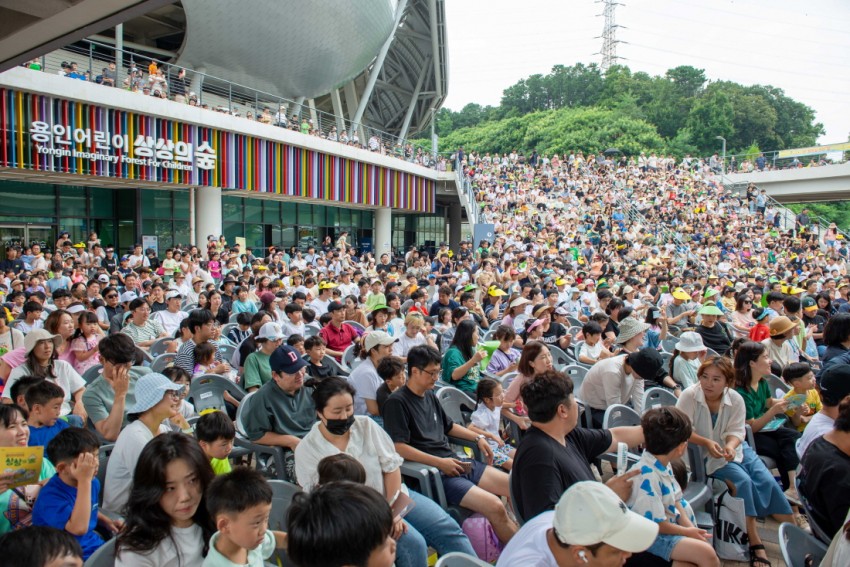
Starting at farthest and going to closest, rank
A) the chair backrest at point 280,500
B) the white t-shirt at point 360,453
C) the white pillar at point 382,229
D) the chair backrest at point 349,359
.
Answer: the white pillar at point 382,229 → the chair backrest at point 349,359 → the white t-shirt at point 360,453 → the chair backrest at point 280,500

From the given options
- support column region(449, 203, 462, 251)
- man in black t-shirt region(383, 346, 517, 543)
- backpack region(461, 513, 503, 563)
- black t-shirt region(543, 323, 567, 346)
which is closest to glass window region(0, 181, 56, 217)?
black t-shirt region(543, 323, 567, 346)

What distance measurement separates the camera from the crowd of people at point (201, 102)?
15.8m

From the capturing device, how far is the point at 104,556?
2811 millimetres

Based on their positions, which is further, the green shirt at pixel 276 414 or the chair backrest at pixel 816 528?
the green shirt at pixel 276 414

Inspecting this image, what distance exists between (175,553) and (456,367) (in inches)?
153

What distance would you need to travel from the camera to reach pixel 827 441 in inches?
137

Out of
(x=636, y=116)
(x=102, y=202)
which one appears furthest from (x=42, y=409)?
(x=636, y=116)

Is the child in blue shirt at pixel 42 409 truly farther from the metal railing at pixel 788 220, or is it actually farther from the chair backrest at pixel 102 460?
the metal railing at pixel 788 220

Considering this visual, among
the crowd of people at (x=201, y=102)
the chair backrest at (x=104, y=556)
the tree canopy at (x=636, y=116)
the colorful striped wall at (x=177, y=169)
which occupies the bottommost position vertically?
the chair backrest at (x=104, y=556)

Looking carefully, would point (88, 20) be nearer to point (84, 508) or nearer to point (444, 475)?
point (84, 508)

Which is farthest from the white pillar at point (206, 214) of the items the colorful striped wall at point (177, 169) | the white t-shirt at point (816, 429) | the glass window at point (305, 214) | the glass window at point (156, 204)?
the white t-shirt at point (816, 429)

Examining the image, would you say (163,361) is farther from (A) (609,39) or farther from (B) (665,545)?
(A) (609,39)

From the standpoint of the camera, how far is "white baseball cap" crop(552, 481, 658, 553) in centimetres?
208

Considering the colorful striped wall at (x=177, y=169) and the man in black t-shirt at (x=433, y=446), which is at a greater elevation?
the colorful striped wall at (x=177, y=169)
